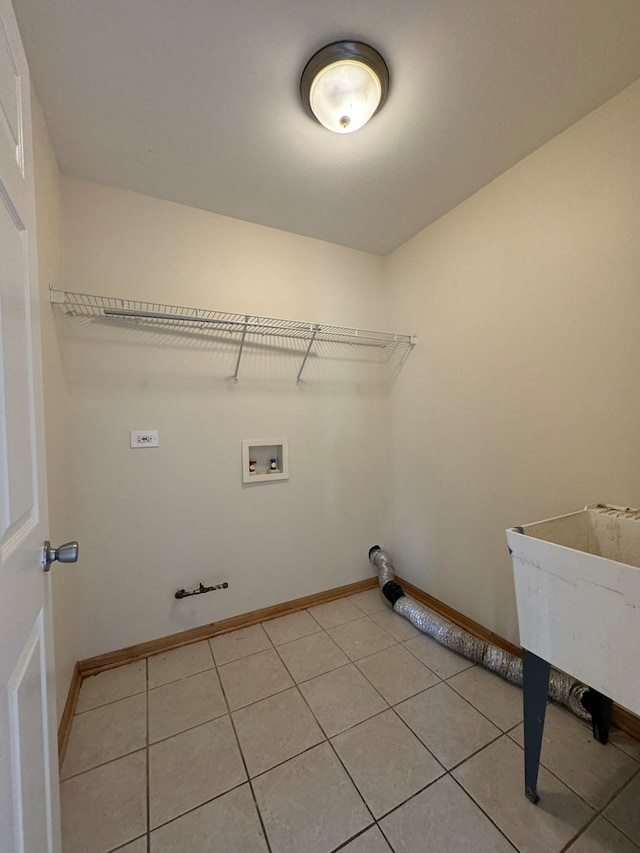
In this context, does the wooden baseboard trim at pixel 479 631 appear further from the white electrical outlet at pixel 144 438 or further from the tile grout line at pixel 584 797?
the white electrical outlet at pixel 144 438

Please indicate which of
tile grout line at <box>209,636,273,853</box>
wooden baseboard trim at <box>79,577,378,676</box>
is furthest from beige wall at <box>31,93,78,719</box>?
tile grout line at <box>209,636,273,853</box>

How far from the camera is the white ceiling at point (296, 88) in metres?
1.00

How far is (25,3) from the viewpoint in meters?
0.94

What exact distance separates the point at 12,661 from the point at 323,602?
6.32ft

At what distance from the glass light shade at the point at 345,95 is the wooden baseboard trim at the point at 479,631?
2429 millimetres

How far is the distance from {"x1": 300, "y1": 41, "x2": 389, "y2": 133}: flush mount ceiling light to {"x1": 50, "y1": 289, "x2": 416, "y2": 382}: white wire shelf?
0.87 m

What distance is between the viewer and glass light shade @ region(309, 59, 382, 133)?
1.12 meters

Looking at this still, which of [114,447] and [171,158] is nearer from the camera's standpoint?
[171,158]

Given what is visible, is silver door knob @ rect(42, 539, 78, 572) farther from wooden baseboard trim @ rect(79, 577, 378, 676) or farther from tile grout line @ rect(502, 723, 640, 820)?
tile grout line @ rect(502, 723, 640, 820)

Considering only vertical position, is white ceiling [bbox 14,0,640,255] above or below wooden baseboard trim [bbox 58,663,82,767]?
above

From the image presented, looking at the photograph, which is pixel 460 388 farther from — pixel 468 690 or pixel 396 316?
pixel 468 690

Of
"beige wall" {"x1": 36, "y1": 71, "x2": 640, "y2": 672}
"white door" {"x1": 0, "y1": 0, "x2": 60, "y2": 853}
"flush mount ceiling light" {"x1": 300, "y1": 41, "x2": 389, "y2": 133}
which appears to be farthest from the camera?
"beige wall" {"x1": 36, "y1": 71, "x2": 640, "y2": 672}

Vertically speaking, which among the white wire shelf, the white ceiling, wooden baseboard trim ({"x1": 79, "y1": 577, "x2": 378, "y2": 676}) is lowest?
wooden baseboard trim ({"x1": 79, "y1": 577, "x2": 378, "y2": 676})

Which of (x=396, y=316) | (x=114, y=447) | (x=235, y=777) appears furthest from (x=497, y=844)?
(x=396, y=316)
